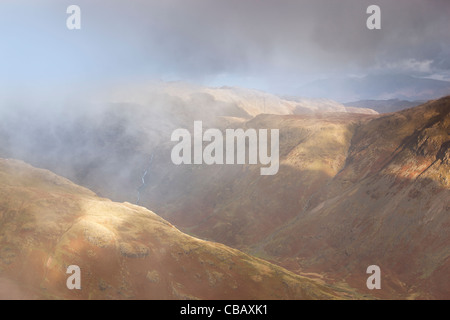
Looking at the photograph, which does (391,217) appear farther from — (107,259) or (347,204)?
(107,259)

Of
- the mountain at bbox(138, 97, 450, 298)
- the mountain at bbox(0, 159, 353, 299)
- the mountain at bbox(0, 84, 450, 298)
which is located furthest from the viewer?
the mountain at bbox(138, 97, 450, 298)

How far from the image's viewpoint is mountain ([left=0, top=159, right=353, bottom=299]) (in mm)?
58438

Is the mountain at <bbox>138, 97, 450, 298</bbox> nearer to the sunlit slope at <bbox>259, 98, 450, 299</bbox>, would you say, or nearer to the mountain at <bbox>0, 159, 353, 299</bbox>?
the sunlit slope at <bbox>259, 98, 450, 299</bbox>

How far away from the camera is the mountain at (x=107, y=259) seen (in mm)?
58438

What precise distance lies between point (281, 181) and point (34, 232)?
383 feet

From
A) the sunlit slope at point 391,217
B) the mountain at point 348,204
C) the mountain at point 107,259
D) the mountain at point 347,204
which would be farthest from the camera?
the mountain at point 348,204

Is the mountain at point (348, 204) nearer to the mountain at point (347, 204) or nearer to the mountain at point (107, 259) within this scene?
the mountain at point (347, 204)

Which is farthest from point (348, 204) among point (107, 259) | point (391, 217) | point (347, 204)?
→ point (107, 259)

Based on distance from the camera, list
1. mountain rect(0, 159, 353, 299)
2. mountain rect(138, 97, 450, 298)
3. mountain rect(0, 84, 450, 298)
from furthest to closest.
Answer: mountain rect(138, 97, 450, 298)
mountain rect(0, 84, 450, 298)
mountain rect(0, 159, 353, 299)

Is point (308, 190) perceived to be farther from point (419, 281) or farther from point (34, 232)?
point (34, 232)

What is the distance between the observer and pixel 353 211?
409 feet

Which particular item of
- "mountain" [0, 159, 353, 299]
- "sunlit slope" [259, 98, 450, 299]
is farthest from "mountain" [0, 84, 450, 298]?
"mountain" [0, 159, 353, 299]

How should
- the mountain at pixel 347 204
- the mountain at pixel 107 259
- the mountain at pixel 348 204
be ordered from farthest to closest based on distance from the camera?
1. the mountain at pixel 348 204
2. the mountain at pixel 347 204
3. the mountain at pixel 107 259

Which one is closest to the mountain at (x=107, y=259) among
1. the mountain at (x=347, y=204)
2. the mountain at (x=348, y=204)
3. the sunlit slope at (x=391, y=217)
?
the sunlit slope at (x=391, y=217)
